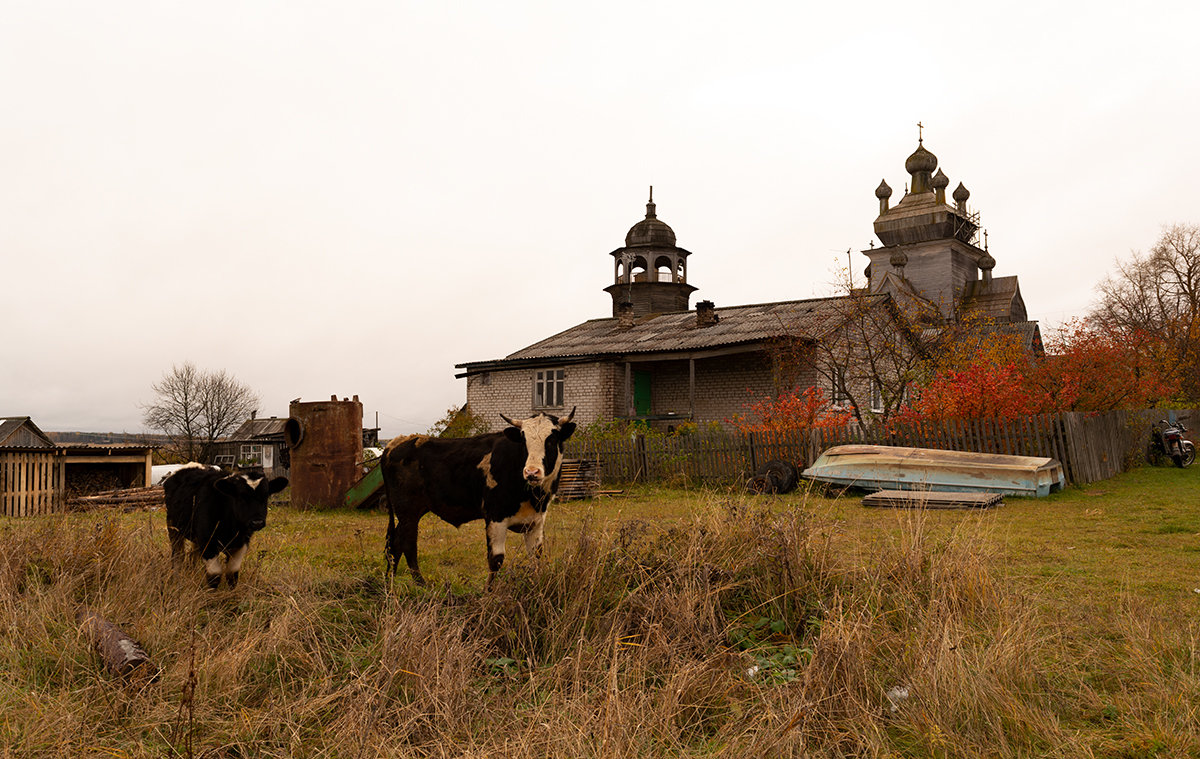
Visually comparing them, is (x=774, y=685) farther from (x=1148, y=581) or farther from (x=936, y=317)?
(x=936, y=317)

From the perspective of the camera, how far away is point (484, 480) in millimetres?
6539

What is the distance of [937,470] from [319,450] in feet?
36.0

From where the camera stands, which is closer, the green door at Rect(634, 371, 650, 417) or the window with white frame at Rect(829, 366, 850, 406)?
the window with white frame at Rect(829, 366, 850, 406)

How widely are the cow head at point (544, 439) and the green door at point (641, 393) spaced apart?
67.7 ft

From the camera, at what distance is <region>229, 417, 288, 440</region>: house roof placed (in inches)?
2090

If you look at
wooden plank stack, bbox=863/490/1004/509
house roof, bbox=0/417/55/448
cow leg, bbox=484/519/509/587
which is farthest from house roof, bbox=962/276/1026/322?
house roof, bbox=0/417/55/448

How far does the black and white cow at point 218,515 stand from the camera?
18.5 feet

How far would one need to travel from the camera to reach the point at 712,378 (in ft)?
87.5

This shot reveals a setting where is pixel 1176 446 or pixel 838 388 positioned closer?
pixel 1176 446

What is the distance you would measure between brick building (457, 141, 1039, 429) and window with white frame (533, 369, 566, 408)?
4 centimetres

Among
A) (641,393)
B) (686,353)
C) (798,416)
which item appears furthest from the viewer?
(641,393)

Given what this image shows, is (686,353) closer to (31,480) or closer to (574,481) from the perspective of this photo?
(574,481)

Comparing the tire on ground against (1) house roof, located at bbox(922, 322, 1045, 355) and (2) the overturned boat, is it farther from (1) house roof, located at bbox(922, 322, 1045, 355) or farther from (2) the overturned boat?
(1) house roof, located at bbox(922, 322, 1045, 355)

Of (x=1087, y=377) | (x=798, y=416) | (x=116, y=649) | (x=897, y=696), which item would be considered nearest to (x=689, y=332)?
(x=798, y=416)
